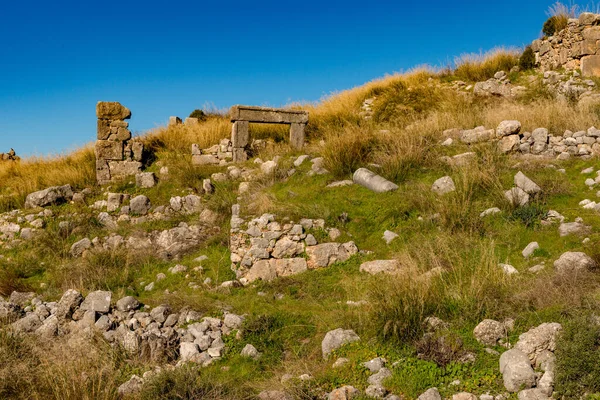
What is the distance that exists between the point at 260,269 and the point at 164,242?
3.17 metres

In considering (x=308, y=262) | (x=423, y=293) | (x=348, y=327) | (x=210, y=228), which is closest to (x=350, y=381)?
(x=348, y=327)

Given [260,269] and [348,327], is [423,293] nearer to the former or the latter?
[348,327]

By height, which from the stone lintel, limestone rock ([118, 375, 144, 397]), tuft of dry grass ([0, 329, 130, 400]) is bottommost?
limestone rock ([118, 375, 144, 397])

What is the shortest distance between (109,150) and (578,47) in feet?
45.5

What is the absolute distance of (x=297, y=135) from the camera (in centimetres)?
1390

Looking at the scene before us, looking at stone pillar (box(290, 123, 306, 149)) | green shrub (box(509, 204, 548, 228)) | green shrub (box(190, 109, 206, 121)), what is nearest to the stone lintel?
stone pillar (box(290, 123, 306, 149))

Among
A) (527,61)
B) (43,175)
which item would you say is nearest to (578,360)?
(43,175)

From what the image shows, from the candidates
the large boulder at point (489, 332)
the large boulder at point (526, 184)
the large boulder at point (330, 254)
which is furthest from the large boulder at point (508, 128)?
the large boulder at point (489, 332)

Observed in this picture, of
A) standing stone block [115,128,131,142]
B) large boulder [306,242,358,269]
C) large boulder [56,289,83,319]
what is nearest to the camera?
large boulder [56,289,83,319]

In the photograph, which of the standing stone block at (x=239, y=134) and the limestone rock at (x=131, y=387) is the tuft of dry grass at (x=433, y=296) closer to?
the limestone rock at (x=131, y=387)

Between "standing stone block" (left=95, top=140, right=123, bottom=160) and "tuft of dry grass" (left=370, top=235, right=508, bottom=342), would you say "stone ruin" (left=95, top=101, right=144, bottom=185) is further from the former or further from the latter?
"tuft of dry grass" (left=370, top=235, right=508, bottom=342)

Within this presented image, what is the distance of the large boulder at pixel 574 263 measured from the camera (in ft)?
17.3

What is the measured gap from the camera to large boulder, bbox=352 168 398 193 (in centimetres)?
874

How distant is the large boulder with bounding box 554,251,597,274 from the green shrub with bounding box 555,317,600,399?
144 cm
